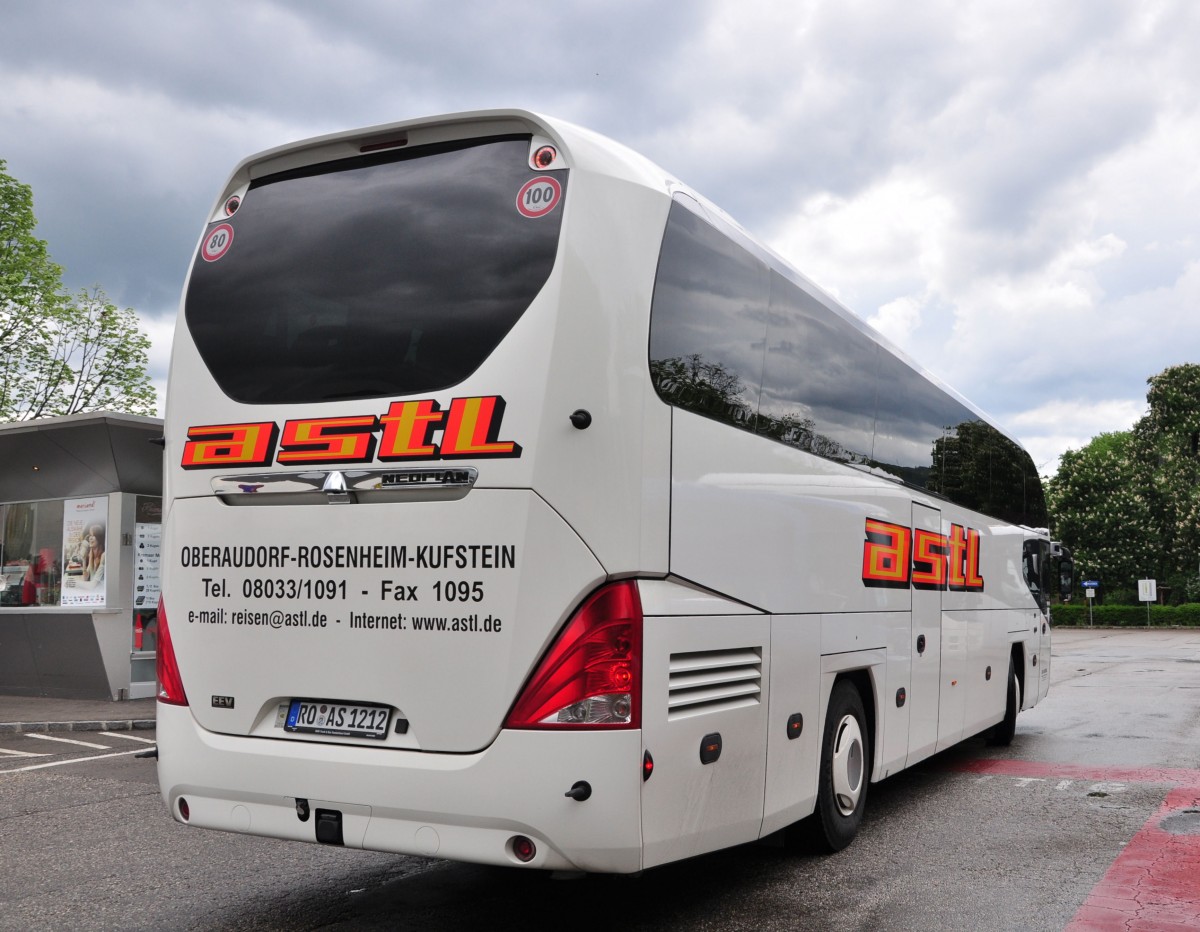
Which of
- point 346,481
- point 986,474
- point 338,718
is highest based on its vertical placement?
point 986,474

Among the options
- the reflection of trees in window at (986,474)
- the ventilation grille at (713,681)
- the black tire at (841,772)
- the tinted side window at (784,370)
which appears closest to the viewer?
the ventilation grille at (713,681)

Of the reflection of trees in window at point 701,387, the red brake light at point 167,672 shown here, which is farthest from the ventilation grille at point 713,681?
the red brake light at point 167,672

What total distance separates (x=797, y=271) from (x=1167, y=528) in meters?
60.6

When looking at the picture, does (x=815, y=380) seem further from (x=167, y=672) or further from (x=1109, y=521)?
(x=1109, y=521)

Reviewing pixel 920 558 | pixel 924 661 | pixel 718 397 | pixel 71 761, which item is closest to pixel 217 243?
pixel 718 397

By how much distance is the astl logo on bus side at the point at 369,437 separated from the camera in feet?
14.3

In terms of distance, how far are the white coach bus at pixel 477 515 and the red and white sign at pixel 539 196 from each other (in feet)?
0.04

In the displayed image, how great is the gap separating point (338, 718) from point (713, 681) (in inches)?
61.8

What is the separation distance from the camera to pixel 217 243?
540 cm

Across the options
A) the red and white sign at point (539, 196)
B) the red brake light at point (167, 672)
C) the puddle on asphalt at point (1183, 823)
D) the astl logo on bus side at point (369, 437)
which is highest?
the red and white sign at point (539, 196)

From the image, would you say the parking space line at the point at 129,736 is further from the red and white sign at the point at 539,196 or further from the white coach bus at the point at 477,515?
the red and white sign at the point at 539,196

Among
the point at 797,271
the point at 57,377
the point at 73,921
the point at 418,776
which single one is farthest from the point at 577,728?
the point at 57,377

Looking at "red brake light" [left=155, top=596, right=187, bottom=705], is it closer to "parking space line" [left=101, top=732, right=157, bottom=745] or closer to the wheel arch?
the wheel arch

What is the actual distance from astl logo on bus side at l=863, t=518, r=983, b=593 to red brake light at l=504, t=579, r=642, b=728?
10.3ft
